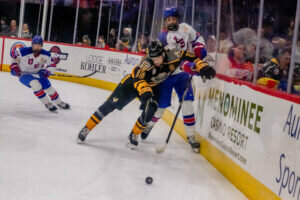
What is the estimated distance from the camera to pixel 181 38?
200 inches

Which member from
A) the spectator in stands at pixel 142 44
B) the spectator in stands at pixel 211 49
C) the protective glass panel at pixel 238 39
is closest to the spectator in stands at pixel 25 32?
the spectator in stands at pixel 142 44

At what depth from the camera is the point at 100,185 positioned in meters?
3.58

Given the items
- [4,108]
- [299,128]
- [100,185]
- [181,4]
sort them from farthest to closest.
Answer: [181,4], [4,108], [100,185], [299,128]

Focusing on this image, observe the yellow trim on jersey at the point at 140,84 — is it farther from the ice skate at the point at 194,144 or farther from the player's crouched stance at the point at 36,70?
the player's crouched stance at the point at 36,70

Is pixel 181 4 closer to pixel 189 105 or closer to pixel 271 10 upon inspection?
pixel 189 105

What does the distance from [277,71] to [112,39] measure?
784cm

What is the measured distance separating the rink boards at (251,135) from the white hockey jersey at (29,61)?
7.09 ft

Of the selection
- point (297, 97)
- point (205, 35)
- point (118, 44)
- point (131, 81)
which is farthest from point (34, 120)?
point (118, 44)

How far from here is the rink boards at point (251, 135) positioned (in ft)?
9.94

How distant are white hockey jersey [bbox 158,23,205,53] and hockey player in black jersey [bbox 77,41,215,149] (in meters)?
0.23

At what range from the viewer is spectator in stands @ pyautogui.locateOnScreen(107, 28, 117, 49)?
36.0ft

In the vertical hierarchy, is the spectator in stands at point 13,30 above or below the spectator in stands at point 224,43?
above

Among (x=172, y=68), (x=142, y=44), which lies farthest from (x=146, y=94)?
(x=142, y=44)

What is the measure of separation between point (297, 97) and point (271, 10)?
1.04 meters
